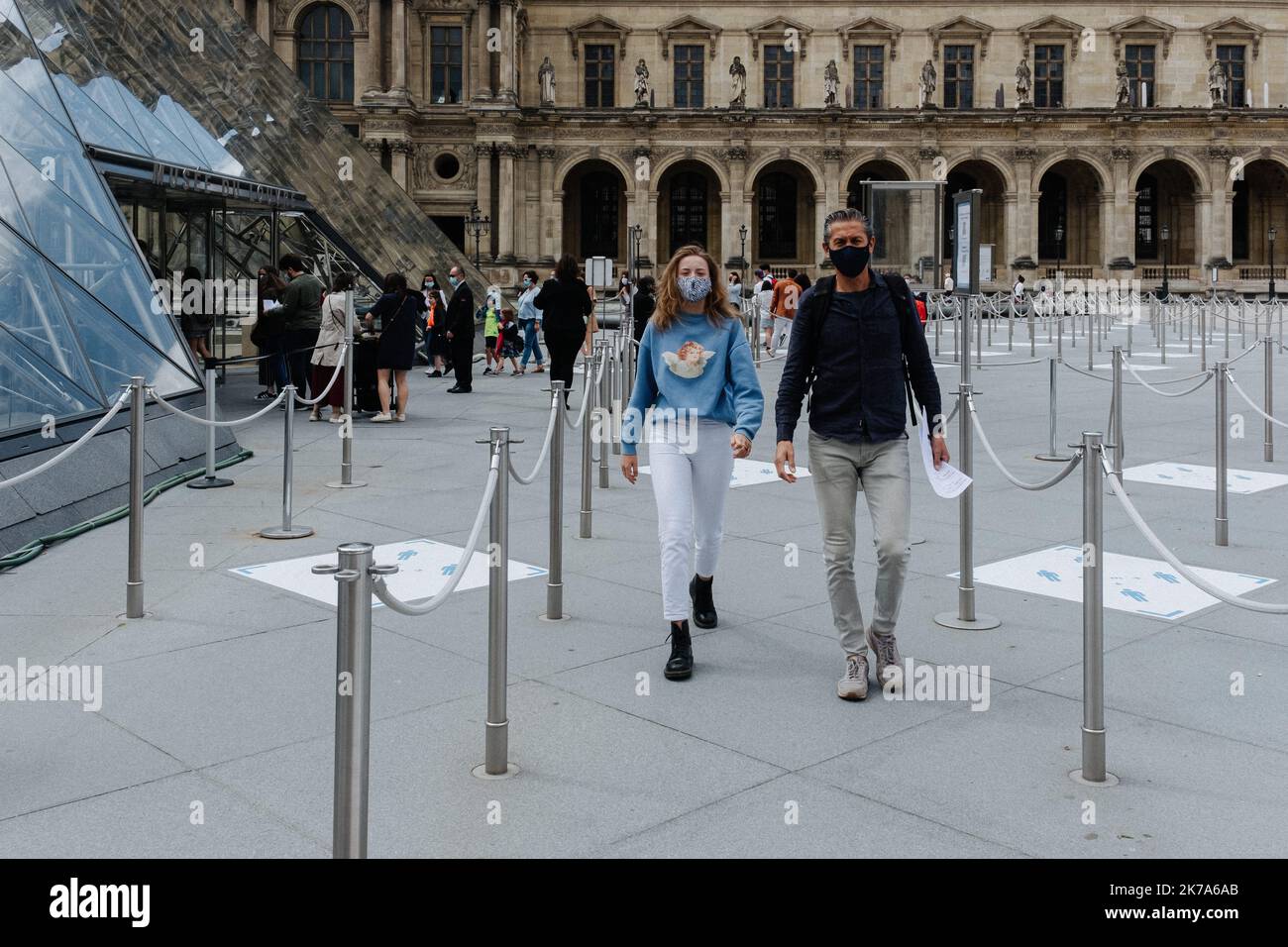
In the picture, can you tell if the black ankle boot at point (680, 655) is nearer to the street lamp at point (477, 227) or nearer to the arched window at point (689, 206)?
the street lamp at point (477, 227)

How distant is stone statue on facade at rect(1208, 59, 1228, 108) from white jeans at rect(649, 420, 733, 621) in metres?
62.7

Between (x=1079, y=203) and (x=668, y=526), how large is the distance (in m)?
65.0

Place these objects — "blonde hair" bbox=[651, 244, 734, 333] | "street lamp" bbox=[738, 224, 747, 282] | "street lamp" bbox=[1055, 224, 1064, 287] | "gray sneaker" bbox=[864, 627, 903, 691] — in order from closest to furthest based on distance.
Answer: "gray sneaker" bbox=[864, 627, 903, 691], "blonde hair" bbox=[651, 244, 734, 333], "street lamp" bbox=[738, 224, 747, 282], "street lamp" bbox=[1055, 224, 1064, 287]

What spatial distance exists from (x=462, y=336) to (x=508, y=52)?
42.1 m

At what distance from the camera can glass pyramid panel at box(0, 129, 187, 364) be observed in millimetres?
12125

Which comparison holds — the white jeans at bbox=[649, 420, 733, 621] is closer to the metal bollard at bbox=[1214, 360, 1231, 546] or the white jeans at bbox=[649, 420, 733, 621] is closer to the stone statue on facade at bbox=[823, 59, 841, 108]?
the metal bollard at bbox=[1214, 360, 1231, 546]

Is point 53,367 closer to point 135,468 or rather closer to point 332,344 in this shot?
point 135,468

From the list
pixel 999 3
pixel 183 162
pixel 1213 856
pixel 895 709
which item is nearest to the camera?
pixel 1213 856

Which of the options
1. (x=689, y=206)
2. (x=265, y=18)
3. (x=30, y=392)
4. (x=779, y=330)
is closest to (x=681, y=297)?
(x=30, y=392)

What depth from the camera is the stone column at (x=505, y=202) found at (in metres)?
60.1

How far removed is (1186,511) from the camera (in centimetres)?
1016

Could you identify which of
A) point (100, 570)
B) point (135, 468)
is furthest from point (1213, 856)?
point (100, 570)

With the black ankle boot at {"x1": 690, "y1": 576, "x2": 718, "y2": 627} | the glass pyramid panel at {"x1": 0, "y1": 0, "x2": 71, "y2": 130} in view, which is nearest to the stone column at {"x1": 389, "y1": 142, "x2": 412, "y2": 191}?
the glass pyramid panel at {"x1": 0, "y1": 0, "x2": 71, "y2": 130}

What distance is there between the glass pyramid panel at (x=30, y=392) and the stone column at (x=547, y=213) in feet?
168
